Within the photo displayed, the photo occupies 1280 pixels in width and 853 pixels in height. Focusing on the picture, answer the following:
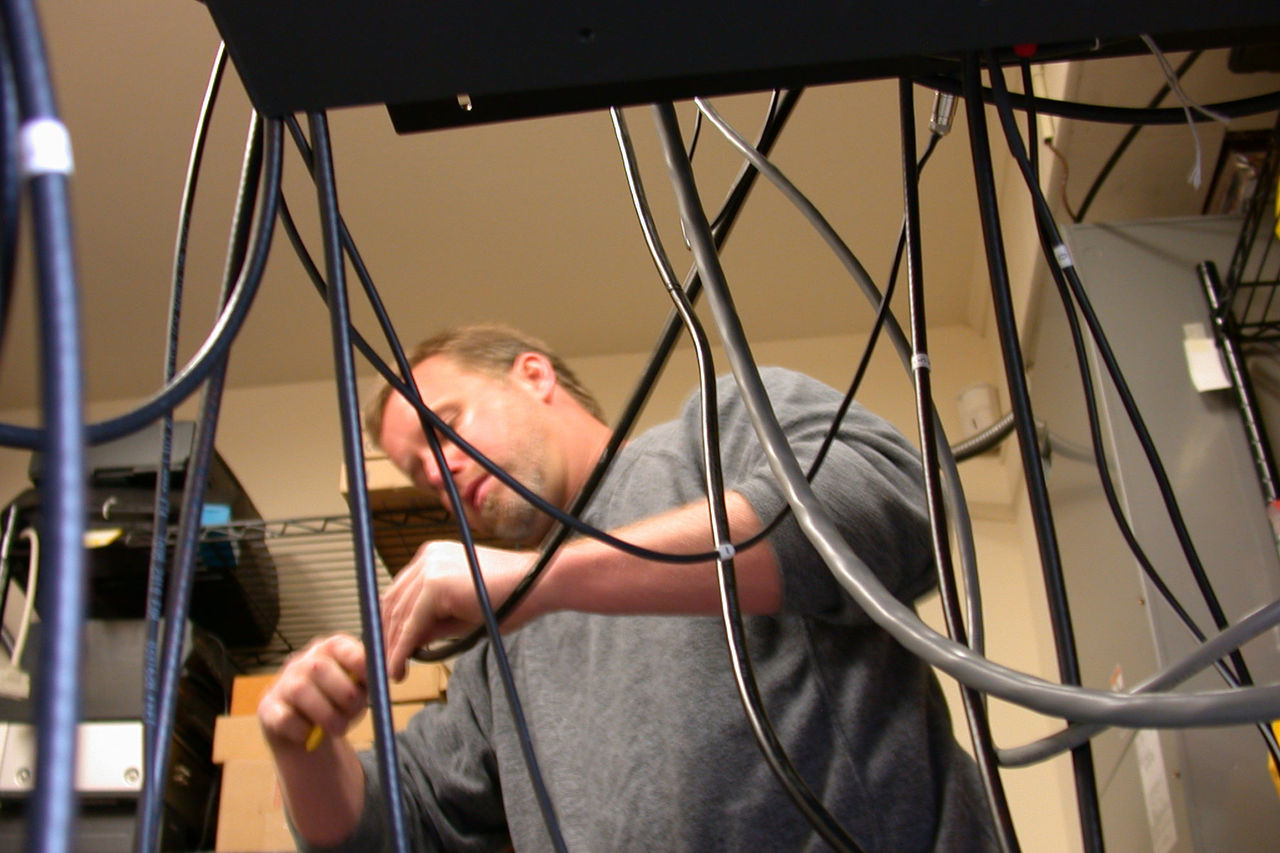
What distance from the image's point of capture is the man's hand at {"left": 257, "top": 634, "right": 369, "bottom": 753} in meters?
0.60

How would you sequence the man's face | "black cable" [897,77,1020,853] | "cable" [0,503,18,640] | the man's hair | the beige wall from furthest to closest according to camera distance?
1. the beige wall
2. "cable" [0,503,18,640]
3. the man's hair
4. the man's face
5. "black cable" [897,77,1020,853]

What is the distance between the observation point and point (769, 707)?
0.81m

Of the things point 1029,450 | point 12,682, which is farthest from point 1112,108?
point 12,682

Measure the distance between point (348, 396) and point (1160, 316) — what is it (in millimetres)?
1311

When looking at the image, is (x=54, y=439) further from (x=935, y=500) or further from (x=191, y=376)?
(x=935, y=500)

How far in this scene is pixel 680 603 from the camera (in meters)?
0.67

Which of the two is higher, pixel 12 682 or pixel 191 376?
pixel 12 682

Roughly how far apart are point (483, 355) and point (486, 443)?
0.61 feet

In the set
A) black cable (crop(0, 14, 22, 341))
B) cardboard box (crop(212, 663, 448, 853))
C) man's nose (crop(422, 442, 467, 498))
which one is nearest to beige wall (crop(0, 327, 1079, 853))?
cardboard box (crop(212, 663, 448, 853))

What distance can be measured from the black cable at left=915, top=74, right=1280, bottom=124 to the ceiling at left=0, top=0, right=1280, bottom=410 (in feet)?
3.83

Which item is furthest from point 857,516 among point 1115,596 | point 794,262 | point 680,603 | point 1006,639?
point 794,262

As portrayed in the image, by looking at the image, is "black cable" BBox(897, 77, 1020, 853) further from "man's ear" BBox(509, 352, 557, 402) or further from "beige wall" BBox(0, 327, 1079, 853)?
"beige wall" BBox(0, 327, 1079, 853)

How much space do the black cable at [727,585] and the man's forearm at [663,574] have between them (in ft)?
0.38

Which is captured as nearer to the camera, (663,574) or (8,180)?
(8,180)
